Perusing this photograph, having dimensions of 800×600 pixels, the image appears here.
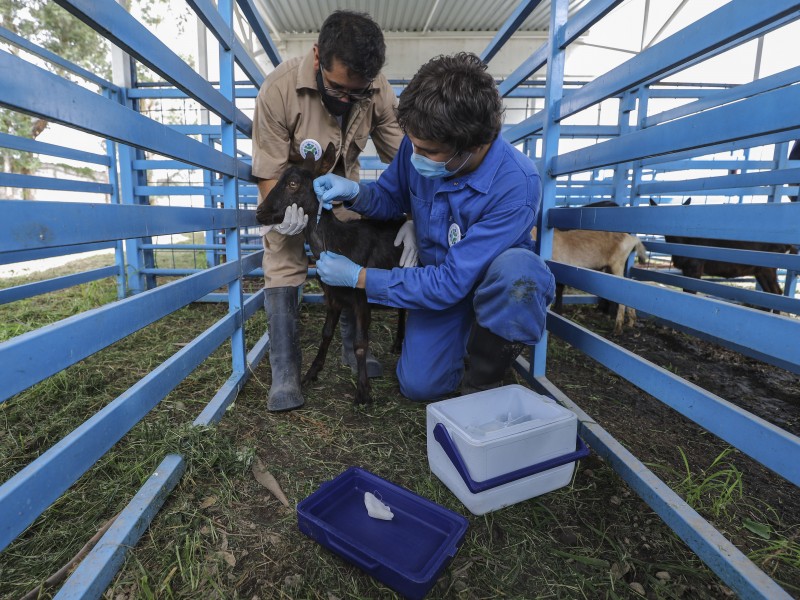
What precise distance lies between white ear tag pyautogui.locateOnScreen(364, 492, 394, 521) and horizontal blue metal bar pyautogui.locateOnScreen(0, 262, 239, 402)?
1.00m

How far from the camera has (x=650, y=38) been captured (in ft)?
38.0

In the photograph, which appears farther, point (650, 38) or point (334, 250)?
point (650, 38)

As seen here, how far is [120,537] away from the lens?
1398 mm

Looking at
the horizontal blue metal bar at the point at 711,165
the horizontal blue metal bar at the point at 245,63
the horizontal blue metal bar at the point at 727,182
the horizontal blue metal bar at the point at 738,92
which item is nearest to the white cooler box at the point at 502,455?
the horizontal blue metal bar at the point at 245,63

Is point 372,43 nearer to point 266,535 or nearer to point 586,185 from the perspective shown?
point 266,535

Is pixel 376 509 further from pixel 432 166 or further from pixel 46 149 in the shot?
pixel 46 149

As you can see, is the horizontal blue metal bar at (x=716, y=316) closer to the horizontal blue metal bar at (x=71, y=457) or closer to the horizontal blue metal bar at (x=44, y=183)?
the horizontal blue metal bar at (x=71, y=457)

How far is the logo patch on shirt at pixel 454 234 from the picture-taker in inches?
92.7

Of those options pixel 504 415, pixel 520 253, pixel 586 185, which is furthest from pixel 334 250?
pixel 586 185

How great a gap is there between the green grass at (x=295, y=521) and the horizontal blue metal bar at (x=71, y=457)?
0.34 metres

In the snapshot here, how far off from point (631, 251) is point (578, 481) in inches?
154

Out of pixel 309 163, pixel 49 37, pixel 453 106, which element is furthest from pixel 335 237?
pixel 49 37

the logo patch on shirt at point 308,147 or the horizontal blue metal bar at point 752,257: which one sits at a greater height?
the logo patch on shirt at point 308,147

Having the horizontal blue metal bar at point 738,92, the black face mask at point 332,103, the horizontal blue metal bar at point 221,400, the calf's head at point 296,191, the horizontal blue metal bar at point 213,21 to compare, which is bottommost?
the horizontal blue metal bar at point 221,400
